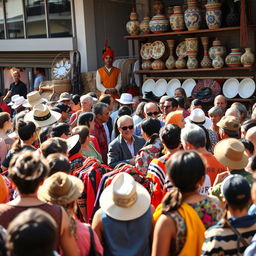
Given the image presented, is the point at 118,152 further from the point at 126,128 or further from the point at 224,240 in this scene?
the point at 224,240

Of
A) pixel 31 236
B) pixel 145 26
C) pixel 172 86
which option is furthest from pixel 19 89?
pixel 31 236

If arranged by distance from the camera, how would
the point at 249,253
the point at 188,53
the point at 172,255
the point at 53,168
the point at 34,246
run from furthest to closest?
the point at 188,53, the point at 53,168, the point at 172,255, the point at 249,253, the point at 34,246

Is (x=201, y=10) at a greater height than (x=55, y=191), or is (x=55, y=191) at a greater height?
(x=201, y=10)

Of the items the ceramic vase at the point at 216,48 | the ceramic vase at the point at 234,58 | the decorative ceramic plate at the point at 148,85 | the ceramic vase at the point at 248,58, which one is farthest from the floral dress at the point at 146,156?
the decorative ceramic plate at the point at 148,85

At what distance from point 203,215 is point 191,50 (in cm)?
643

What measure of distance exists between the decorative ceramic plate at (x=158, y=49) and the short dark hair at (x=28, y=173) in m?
6.90

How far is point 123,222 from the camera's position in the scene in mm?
2502

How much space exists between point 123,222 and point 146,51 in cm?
700

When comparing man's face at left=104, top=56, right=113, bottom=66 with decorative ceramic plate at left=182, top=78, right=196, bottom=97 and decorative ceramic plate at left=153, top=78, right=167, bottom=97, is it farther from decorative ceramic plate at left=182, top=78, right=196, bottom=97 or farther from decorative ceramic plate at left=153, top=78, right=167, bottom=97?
decorative ceramic plate at left=182, top=78, right=196, bottom=97

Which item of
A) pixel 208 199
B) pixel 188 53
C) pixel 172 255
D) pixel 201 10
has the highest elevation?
pixel 201 10

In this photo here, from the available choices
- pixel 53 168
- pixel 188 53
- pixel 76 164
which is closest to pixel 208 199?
pixel 53 168

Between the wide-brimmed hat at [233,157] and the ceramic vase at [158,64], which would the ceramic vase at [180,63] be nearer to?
the ceramic vase at [158,64]

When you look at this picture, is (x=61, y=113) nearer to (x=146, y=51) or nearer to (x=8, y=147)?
(x=8, y=147)

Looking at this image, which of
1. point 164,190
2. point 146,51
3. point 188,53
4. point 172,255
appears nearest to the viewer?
point 172,255
